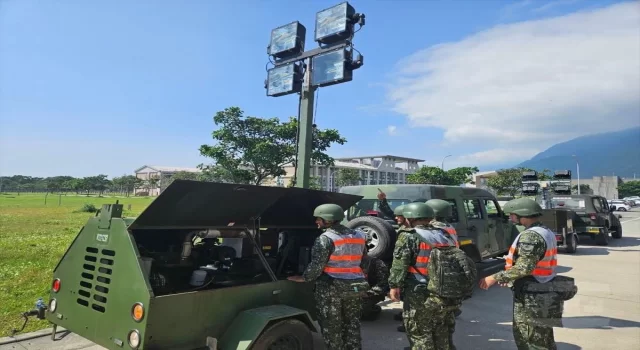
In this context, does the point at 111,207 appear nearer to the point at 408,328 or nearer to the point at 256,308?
the point at 256,308

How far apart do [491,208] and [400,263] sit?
5317 mm

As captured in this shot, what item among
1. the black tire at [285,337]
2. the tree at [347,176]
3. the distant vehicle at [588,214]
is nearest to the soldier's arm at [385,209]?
the black tire at [285,337]

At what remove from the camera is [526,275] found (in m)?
3.76

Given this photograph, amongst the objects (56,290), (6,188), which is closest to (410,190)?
(56,290)

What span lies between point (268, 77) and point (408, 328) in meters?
7.84

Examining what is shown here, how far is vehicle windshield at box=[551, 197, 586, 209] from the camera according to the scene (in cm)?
1530

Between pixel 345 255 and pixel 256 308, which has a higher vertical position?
pixel 345 255

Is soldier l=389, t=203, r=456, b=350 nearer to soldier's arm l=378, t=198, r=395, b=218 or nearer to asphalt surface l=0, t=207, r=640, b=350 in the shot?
asphalt surface l=0, t=207, r=640, b=350

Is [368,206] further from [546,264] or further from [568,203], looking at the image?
[568,203]

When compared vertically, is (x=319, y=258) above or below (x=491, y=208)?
below

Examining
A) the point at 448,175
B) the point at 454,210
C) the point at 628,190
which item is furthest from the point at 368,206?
the point at 628,190

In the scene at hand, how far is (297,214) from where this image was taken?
17.4 feet

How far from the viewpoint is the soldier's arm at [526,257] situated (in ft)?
12.3

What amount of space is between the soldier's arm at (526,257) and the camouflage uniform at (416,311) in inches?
25.4
